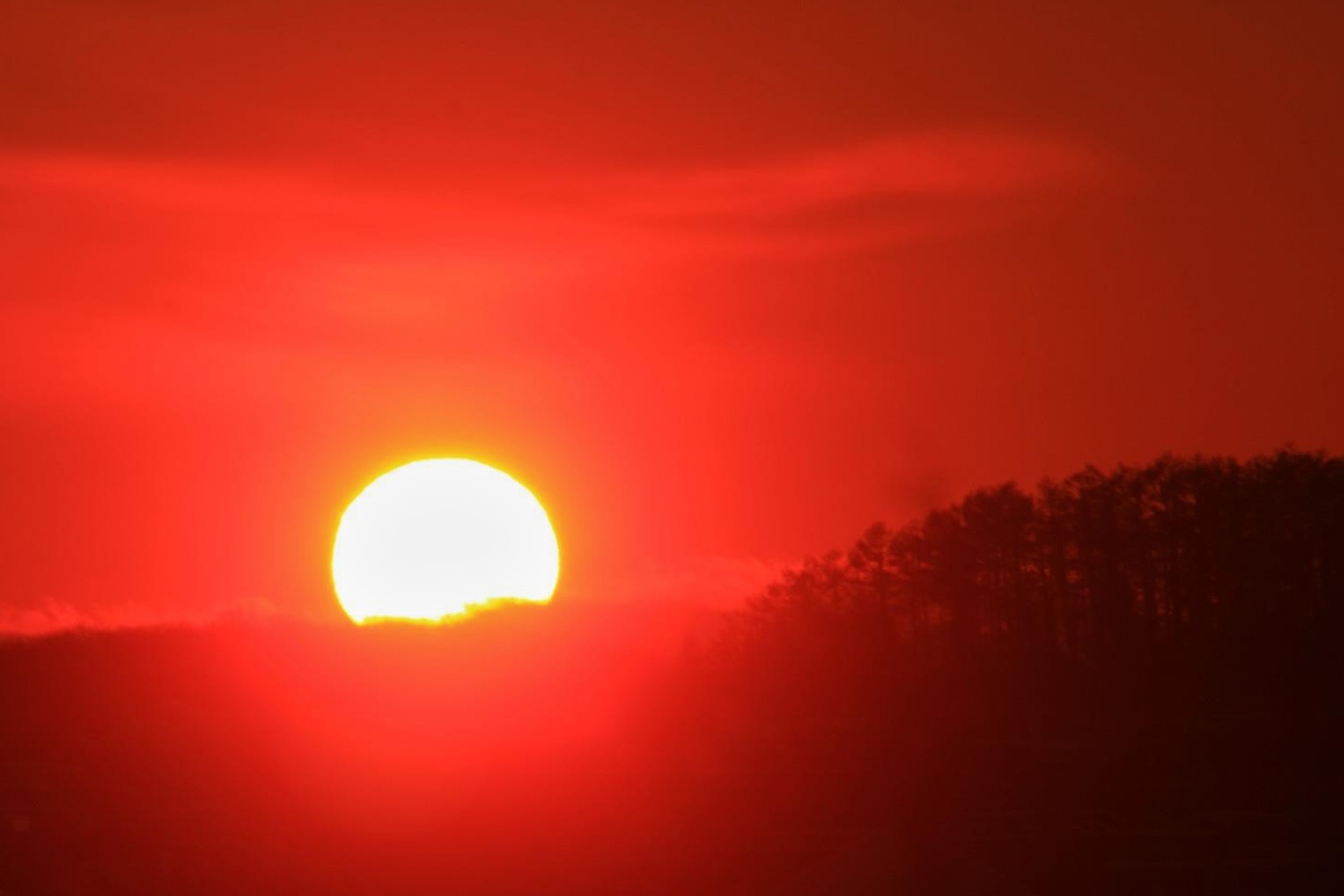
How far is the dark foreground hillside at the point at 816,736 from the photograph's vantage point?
22.5 m

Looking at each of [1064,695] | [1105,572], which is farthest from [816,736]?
[1105,572]

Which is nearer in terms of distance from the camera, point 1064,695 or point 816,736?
point 816,736

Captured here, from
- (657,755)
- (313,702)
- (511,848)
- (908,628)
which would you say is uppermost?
(908,628)

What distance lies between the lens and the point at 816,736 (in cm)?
3975

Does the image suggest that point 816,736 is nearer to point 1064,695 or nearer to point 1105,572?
point 1064,695

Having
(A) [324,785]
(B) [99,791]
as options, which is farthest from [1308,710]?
(B) [99,791]

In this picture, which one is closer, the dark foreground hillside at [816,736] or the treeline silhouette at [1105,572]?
the dark foreground hillside at [816,736]

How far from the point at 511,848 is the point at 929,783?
34.7 ft

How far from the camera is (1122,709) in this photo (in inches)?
1987

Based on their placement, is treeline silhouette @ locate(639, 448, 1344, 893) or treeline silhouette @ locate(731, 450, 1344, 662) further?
treeline silhouette @ locate(731, 450, 1344, 662)

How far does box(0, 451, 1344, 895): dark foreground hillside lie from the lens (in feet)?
73.8

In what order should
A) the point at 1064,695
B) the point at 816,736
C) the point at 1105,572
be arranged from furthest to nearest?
1. the point at 1105,572
2. the point at 1064,695
3. the point at 816,736

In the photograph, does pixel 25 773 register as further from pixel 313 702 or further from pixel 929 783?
pixel 929 783

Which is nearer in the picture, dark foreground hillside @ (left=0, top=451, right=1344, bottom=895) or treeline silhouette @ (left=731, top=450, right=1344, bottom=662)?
dark foreground hillside @ (left=0, top=451, right=1344, bottom=895)
